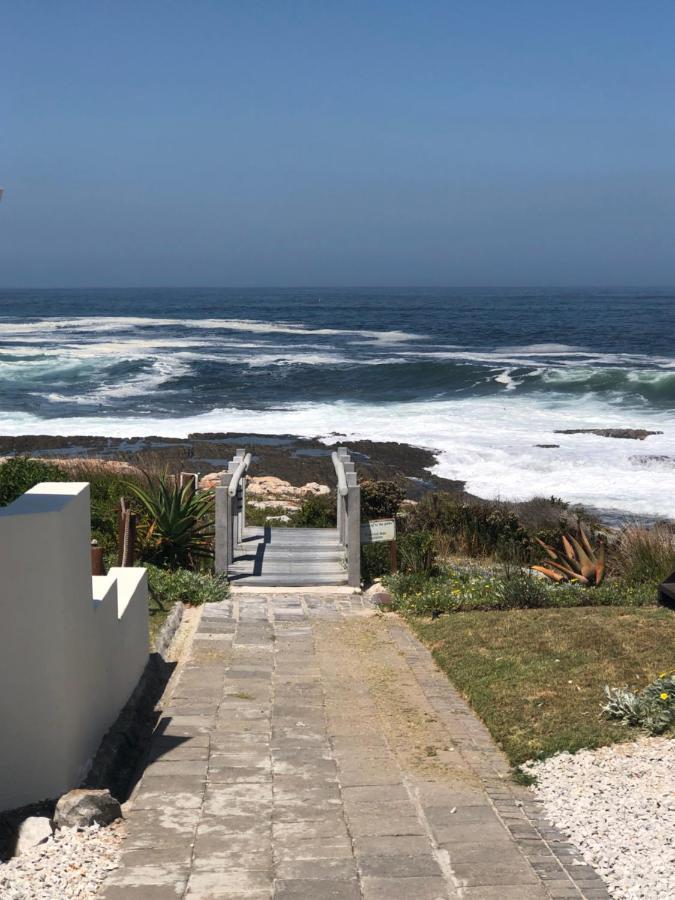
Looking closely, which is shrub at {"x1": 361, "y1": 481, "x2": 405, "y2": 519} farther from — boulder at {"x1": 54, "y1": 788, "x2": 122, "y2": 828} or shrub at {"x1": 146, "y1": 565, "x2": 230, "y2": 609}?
boulder at {"x1": 54, "y1": 788, "x2": 122, "y2": 828}

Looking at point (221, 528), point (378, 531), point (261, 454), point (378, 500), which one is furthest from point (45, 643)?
point (261, 454)

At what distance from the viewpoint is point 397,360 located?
174 ft

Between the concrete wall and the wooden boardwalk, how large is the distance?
243 inches

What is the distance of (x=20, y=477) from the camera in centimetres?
1304

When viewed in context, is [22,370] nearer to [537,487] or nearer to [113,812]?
[537,487]

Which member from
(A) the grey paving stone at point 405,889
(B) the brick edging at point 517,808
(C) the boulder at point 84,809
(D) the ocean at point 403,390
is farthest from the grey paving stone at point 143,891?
(D) the ocean at point 403,390

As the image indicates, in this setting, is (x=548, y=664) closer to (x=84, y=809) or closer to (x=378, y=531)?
(x=84, y=809)

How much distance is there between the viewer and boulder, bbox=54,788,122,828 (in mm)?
4949

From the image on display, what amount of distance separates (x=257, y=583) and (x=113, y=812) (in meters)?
6.71

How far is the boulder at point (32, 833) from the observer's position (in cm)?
487

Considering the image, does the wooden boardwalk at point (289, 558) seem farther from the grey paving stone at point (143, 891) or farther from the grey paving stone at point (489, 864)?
the grey paving stone at point (143, 891)

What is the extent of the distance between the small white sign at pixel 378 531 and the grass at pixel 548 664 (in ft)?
6.57

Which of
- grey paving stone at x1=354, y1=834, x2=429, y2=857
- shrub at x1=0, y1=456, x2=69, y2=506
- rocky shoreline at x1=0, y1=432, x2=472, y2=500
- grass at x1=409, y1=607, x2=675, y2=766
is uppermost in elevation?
shrub at x1=0, y1=456, x2=69, y2=506

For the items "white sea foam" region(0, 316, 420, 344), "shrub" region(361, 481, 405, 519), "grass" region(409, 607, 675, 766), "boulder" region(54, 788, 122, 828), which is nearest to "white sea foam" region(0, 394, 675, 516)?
"shrub" region(361, 481, 405, 519)
